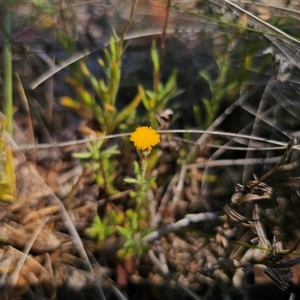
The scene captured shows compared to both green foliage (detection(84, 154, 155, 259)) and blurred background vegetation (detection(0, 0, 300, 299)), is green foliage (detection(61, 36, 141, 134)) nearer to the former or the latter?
blurred background vegetation (detection(0, 0, 300, 299))

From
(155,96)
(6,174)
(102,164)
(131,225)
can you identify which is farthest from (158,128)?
(6,174)

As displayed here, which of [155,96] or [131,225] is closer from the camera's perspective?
[131,225]

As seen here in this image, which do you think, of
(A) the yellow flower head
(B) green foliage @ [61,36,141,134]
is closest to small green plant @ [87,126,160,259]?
(A) the yellow flower head

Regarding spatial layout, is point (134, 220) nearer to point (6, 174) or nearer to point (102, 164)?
point (102, 164)

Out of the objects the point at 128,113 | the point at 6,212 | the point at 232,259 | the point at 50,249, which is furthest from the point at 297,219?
the point at 6,212

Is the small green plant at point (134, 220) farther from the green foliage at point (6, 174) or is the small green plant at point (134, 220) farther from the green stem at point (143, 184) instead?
the green foliage at point (6, 174)

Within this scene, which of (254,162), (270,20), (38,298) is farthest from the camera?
(270,20)

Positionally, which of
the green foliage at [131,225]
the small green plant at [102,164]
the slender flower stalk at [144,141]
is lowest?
the green foliage at [131,225]

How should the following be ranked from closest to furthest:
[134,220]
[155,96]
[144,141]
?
[144,141] < [134,220] < [155,96]

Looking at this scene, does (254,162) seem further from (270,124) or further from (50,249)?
(50,249)

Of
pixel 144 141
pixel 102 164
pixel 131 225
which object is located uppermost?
pixel 144 141

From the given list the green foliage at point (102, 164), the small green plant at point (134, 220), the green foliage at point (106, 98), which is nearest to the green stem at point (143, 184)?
the small green plant at point (134, 220)
